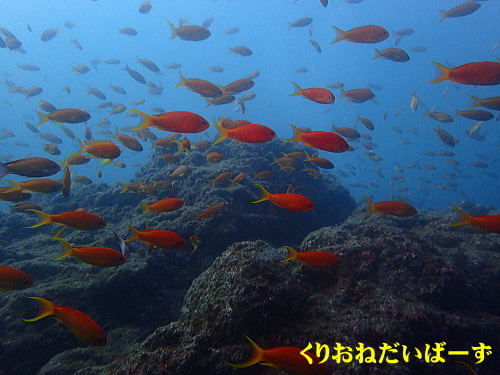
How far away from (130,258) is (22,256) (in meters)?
3.33

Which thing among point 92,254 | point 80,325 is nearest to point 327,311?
point 80,325

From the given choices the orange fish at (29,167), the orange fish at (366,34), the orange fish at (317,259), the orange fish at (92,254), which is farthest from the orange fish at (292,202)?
the orange fish at (366,34)

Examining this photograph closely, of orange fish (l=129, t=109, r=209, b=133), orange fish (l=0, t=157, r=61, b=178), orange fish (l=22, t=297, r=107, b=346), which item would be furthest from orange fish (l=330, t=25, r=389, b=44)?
orange fish (l=22, t=297, r=107, b=346)

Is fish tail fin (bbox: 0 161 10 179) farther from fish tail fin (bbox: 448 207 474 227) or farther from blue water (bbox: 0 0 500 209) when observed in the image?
blue water (bbox: 0 0 500 209)

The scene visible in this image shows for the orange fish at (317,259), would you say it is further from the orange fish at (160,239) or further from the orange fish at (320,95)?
the orange fish at (320,95)

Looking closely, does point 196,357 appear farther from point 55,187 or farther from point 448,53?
point 448,53

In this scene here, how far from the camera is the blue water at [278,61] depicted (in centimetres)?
7325

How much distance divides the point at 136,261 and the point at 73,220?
1.87 m

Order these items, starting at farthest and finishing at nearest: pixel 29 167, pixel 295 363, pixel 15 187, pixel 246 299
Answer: pixel 15 187, pixel 29 167, pixel 246 299, pixel 295 363

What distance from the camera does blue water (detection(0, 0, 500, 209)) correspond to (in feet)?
240

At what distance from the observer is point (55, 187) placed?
4723 millimetres

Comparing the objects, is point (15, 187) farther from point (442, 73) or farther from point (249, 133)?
point (442, 73)

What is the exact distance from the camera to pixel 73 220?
3627mm

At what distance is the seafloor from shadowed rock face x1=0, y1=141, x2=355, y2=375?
0.02m
